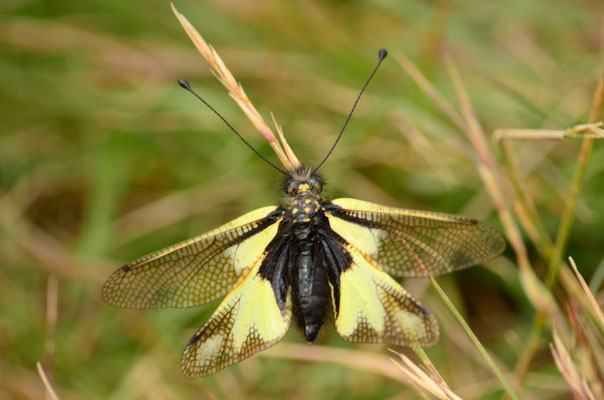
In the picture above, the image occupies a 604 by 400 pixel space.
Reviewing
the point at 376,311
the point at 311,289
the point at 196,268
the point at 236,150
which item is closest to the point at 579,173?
the point at 376,311

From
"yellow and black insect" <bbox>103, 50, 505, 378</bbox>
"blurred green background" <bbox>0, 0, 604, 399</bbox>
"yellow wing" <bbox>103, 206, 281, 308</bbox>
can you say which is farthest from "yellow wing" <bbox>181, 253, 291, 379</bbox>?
"blurred green background" <bbox>0, 0, 604, 399</bbox>

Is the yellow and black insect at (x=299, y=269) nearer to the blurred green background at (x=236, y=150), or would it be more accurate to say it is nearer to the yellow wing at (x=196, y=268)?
the yellow wing at (x=196, y=268)

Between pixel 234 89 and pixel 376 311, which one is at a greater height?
pixel 234 89

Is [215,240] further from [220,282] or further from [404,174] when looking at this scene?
[404,174]

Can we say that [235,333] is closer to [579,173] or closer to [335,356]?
[335,356]

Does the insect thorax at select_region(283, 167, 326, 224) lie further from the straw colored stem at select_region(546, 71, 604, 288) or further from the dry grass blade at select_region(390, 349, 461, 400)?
the straw colored stem at select_region(546, 71, 604, 288)

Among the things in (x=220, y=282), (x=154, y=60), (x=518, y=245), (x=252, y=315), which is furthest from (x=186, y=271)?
(x=154, y=60)

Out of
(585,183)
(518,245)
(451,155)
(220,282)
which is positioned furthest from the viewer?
(451,155)
